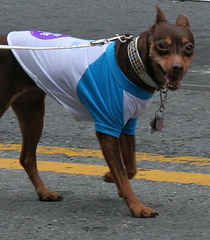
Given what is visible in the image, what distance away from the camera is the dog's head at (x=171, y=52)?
363cm

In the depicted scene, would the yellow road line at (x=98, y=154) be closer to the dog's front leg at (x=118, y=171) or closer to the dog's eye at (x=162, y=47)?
the dog's front leg at (x=118, y=171)

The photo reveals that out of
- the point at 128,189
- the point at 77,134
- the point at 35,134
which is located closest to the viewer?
the point at 128,189

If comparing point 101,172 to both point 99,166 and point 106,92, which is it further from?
point 106,92

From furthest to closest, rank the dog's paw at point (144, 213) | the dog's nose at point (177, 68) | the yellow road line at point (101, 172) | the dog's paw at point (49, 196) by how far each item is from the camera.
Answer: the yellow road line at point (101, 172), the dog's paw at point (49, 196), the dog's paw at point (144, 213), the dog's nose at point (177, 68)

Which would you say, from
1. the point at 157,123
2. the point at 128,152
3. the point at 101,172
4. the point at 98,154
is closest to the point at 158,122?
the point at 157,123

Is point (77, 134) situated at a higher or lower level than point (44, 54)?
lower

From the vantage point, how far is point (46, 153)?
5090 mm

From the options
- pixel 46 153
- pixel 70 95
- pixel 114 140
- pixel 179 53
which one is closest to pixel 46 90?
pixel 70 95

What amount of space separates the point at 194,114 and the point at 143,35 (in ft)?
7.14

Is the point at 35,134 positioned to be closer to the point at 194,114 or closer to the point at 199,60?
the point at 194,114

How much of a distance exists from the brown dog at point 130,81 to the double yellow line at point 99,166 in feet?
1.35

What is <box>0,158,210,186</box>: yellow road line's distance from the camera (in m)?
4.54

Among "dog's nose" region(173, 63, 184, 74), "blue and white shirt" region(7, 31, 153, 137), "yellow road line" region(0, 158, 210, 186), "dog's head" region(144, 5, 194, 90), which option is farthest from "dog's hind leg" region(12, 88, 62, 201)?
"dog's nose" region(173, 63, 184, 74)

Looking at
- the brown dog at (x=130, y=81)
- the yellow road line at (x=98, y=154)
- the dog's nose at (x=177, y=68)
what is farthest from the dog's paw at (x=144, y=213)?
the yellow road line at (x=98, y=154)
